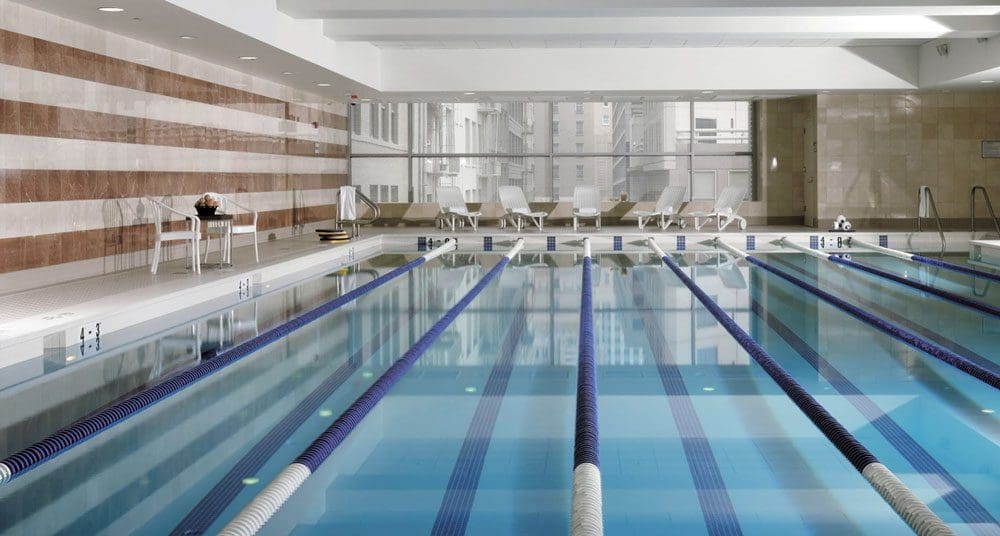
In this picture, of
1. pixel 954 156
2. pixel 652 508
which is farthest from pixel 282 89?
pixel 652 508

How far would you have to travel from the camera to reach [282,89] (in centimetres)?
1255

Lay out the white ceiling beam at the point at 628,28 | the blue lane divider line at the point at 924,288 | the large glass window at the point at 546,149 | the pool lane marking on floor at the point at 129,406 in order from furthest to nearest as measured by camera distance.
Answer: the large glass window at the point at 546,149 < the white ceiling beam at the point at 628,28 < the blue lane divider line at the point at 924,288 < the pool lane marking on floor at the point at 129,406

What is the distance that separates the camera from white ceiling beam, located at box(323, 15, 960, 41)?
34.9ft

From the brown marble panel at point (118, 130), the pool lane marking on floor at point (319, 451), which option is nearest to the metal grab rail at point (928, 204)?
the brown marble panel at point (118, 130)

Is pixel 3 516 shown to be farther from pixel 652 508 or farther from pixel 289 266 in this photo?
pixel 289 266

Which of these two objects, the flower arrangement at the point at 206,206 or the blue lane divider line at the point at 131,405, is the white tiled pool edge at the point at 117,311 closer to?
the flower arrangement at the point at 206,206

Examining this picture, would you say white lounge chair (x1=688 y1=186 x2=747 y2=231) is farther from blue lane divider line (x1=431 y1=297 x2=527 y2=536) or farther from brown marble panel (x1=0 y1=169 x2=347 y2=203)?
blue lane divider line (x1=431 y1=297 x2=527 y2=536)

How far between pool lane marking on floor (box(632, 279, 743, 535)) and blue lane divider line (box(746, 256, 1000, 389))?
4.83ft

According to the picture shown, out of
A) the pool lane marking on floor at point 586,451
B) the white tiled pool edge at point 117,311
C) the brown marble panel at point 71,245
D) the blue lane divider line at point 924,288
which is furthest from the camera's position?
the blue lane divider line at point 924,288

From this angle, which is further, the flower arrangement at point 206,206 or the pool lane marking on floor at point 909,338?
the flower arrangement at point 206,206

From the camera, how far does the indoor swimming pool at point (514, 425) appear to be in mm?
3115

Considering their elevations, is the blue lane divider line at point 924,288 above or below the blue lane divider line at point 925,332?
above

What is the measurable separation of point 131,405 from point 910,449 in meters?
3.20

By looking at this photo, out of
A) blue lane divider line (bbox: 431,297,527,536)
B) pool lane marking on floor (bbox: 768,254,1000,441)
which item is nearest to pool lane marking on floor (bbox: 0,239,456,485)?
blue lane divider line (bbox: 431,297,527,536)
